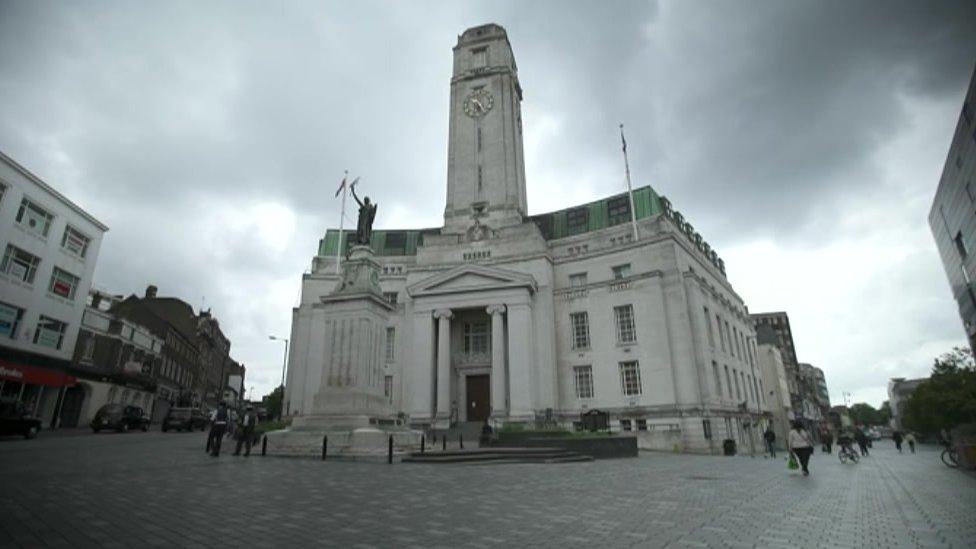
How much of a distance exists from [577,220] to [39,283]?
3900 cm

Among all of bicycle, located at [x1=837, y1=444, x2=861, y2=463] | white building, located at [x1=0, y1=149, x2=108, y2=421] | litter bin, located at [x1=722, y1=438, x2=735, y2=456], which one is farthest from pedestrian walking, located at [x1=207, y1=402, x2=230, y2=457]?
litter bin, located at [x1=722, y1=438, x2=735, y2=456]

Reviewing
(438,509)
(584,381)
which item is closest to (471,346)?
(584,381)

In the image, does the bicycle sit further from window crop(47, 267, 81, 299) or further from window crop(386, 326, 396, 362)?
window crop(47, 267, 81, 299)

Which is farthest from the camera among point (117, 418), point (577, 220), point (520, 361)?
point (577, 220)

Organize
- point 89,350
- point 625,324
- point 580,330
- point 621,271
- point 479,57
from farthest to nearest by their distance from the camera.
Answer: point 479,57 → point 621,271 → point 580,330 → point 625,324 → point 89,350

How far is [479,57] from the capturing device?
52.0 m

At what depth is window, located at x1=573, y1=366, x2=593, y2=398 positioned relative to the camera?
37.1 meters

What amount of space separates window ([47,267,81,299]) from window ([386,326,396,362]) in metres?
21.5

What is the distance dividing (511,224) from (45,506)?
128 ft

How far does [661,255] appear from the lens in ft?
122

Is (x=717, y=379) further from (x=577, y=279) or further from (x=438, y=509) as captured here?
(x=438, y=509)

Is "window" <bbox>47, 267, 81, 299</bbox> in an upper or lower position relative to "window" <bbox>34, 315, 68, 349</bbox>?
upper

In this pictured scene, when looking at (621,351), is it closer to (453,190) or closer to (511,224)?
(511,224)

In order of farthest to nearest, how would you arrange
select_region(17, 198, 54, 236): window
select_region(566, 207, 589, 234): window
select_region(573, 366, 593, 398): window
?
select_region(566, 207, 589, 234): window
select_region(573, 366, 593, 398): window
select_region(17, 198, 54, 236): window
